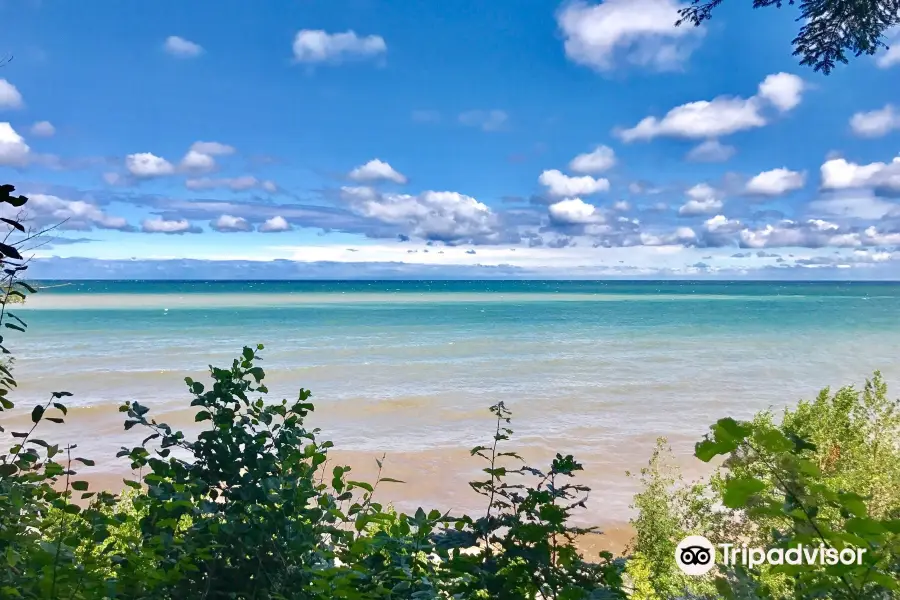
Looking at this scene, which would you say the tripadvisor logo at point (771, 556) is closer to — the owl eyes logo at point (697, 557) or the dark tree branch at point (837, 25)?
the owl eyes logo at point (697, 557)

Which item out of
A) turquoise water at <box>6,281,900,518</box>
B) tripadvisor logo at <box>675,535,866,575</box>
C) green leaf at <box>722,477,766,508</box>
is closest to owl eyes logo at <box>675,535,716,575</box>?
tripadvisor logo at <box>675,535,866,575</box>

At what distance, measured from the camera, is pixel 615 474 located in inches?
449

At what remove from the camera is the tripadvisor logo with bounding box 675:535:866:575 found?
1.68m

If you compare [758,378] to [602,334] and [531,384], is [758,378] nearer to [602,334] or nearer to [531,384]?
[531,384]

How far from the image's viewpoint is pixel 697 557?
2.68m

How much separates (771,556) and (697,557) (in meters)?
0.38

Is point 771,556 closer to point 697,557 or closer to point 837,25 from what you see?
point 697,557

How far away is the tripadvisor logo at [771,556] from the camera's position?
168 centimetres

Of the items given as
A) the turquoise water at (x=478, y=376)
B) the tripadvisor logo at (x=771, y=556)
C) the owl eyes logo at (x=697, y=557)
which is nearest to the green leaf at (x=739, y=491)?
the tripadvisor logo at (x=771, y=556)

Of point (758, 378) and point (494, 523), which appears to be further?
point (758, 378)

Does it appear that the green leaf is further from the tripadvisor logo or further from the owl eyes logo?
the owl eyes logo

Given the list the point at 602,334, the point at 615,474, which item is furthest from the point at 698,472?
the point at 602,334

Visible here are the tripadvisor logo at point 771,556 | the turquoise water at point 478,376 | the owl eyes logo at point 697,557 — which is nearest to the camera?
the tripadvisor logo at point 771,556

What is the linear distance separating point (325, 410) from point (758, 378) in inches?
634
